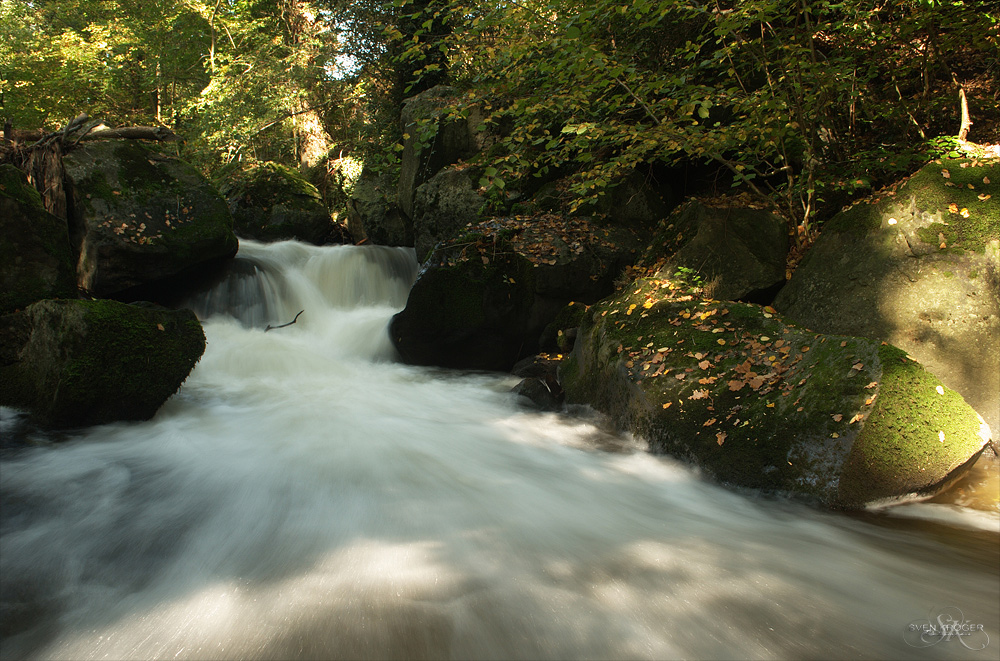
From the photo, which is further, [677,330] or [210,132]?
[210,132]

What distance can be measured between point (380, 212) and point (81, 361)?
Answer: 955 cm

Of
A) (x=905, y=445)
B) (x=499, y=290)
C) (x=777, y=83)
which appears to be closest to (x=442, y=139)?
(x=499, y=290)

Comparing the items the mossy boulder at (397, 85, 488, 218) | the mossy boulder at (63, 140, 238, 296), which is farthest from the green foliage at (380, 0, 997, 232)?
the mossy boulder at (63, 140, 238, 296)

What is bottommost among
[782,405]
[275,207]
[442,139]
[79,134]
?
[782,405]

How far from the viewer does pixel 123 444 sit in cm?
433

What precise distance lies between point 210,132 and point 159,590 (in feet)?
47.4

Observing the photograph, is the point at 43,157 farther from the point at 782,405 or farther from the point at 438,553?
the point at 782,405

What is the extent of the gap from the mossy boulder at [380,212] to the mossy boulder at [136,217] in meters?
5.05

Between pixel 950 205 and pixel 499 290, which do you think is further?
pixel 499 290

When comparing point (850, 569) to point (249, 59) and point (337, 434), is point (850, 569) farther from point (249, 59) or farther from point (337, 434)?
point (249, 59)

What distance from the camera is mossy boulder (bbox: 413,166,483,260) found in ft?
32.6

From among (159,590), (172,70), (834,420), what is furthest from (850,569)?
(172,70)

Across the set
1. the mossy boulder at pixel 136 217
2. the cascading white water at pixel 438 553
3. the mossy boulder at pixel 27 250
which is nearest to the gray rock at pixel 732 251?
the cascading white water at pixel 438 553

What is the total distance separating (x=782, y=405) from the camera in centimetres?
361
